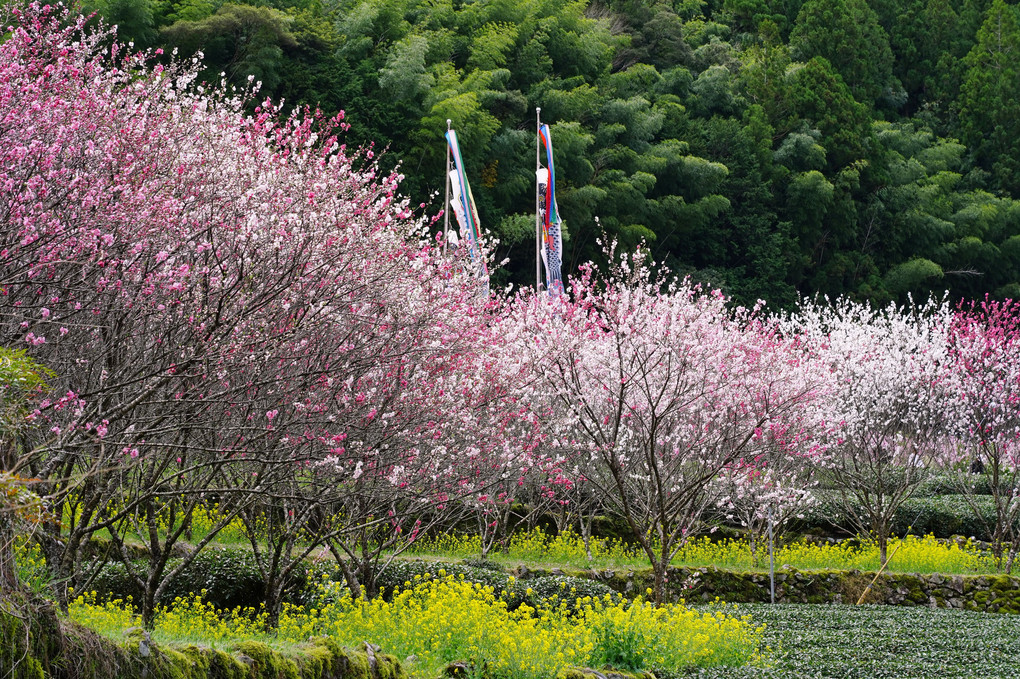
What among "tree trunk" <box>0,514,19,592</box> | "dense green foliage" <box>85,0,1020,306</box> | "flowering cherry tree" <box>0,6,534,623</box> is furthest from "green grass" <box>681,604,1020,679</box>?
"dense green foliage" <box>85,0,1020,306</box>

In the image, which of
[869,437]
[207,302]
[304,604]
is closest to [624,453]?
[304,604]

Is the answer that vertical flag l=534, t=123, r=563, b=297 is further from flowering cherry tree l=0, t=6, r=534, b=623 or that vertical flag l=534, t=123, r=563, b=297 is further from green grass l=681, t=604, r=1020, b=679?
flowering cherry tree l=0, t=6, r=534, b=623

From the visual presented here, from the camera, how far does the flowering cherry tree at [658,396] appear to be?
10.6m

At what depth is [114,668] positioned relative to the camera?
4438mm

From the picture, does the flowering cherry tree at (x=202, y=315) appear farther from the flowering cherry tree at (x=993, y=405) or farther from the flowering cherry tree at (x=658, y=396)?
the flowering cherry tree at (x=993, y=405)

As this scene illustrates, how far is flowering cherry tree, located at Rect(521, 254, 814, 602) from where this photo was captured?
10602 millimetres

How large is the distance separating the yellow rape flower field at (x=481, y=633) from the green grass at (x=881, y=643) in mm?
493

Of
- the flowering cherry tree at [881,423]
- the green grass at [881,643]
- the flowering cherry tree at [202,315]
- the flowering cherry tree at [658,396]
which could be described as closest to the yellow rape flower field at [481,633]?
the green grass at [881,643]

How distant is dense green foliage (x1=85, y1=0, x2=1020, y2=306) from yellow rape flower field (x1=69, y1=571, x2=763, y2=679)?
828 inches

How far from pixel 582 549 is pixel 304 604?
6.58 metres

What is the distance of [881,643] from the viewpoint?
1024 cm

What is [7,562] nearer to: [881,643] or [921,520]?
[881,643]

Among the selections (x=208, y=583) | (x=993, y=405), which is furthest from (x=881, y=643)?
(x=993, y=405)

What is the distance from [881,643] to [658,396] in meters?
3.43
